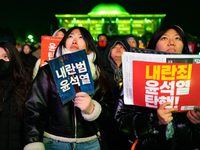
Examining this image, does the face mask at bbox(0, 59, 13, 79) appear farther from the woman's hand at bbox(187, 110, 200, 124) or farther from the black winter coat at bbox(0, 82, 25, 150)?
the woman's hand at bbox(187, 110, 200, 124)

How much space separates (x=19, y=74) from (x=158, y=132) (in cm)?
163

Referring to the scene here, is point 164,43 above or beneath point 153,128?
above

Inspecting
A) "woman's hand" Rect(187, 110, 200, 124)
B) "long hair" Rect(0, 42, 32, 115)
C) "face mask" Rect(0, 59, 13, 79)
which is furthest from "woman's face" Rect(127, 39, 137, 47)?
"woman's hand" Rect(187, 110, 200, 124)

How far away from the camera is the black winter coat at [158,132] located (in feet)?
4.60

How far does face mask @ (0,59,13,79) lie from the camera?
2061 mm

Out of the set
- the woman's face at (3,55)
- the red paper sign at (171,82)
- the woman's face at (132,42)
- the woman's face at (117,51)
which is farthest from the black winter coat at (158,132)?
the woman's face at (132,42)

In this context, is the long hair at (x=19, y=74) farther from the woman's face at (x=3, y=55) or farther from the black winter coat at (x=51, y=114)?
the black winter coat at (x=51, y=114)

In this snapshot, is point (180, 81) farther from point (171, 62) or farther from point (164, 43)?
point (164, 43)

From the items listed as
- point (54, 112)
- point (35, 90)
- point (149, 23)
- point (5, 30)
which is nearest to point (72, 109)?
point (54, 112)

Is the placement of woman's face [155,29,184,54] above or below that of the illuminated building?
below

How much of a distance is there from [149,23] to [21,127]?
51592 mm

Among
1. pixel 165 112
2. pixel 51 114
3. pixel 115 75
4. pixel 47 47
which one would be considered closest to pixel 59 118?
pixel 51 114

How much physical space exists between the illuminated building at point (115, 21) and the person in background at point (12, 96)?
44578 mm

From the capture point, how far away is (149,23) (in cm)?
4947
